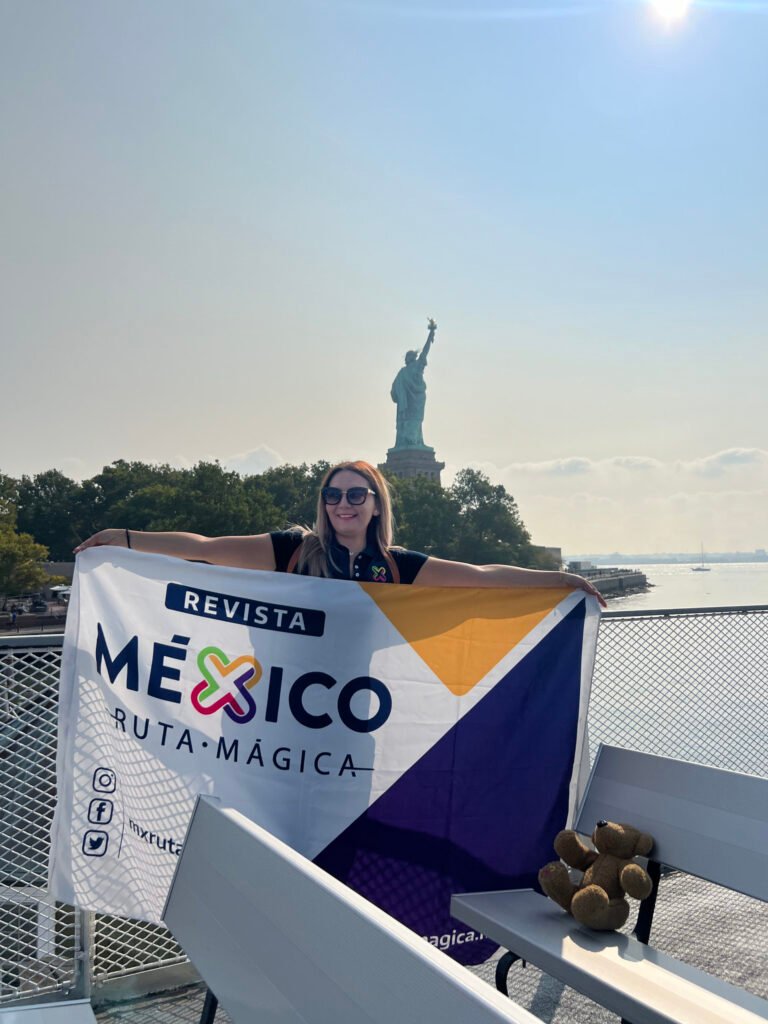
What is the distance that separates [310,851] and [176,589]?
1.08m

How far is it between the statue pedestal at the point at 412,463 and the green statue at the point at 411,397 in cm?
80

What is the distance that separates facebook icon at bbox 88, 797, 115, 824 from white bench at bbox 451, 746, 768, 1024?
1.32 meters

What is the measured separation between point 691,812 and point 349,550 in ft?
5.27

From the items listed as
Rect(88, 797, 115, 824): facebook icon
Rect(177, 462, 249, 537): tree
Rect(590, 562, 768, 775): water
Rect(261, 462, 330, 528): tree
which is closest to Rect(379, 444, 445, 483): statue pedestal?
Rect(261, 462, 330, 528): tree

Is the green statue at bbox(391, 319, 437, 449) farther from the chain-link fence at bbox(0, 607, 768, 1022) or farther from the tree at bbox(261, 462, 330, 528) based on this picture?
the chain-link fence at bbox(0, 607, 768, 1022)

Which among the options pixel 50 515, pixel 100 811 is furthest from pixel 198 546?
pixel 50 515

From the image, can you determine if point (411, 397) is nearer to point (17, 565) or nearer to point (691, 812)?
point (17, 565)

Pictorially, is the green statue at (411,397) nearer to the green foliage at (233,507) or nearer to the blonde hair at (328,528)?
the green foliage at (233,507)

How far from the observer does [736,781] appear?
3.19 metres

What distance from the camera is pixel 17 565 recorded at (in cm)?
6450

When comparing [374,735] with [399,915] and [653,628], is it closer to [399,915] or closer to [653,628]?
[399,915]

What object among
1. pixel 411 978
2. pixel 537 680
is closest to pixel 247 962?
pixel 411 978

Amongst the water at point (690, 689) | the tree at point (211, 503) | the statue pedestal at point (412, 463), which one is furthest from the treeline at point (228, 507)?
the water at point (690, 689)

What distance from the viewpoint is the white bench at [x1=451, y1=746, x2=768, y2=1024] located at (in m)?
2.59
